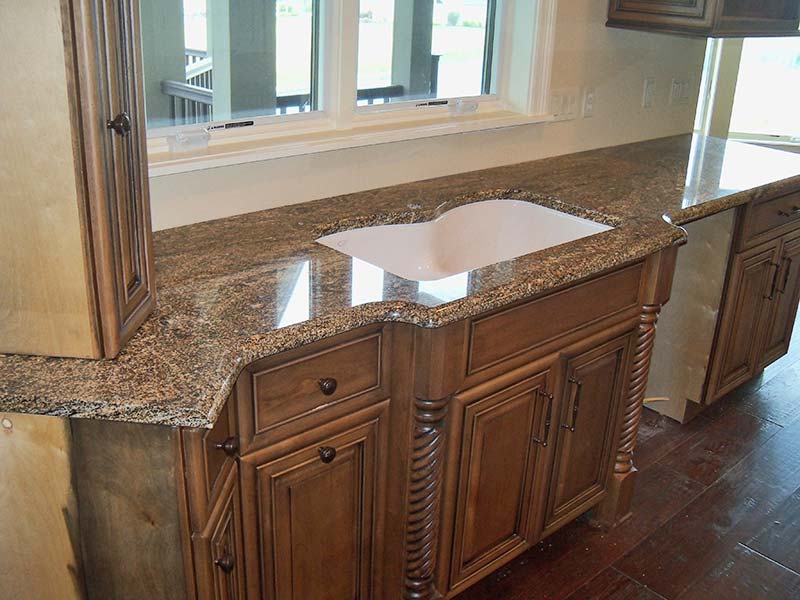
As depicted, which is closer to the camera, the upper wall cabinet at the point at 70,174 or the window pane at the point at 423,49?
the upper wall cabinet at the point at 70,174

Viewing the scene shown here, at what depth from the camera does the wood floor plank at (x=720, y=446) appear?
273cm


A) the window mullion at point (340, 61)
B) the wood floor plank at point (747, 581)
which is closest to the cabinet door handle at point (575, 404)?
the wood floor plank at point (747, 581)

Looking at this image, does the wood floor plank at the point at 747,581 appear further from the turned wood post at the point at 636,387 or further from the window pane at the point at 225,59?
the window pane at the point at 225,59

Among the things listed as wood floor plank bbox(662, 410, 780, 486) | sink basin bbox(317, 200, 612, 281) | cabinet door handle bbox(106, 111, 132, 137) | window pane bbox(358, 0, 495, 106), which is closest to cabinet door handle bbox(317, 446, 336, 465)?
sink basin bbox(317, 200, 612, 281)

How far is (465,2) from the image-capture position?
99.7 inches

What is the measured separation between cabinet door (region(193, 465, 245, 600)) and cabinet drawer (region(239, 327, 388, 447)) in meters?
0.11

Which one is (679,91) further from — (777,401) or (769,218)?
(777,401)

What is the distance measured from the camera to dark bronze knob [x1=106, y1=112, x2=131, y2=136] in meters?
1.22

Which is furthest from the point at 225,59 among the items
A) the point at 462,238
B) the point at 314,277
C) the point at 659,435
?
the point at 659,435

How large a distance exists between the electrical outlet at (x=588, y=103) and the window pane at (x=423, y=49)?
0.39 metres

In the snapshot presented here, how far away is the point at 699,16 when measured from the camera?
2.68 meters

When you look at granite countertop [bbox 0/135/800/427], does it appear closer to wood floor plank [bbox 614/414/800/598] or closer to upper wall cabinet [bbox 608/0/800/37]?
upper wall cabinet [bbox 608/0/800/37]

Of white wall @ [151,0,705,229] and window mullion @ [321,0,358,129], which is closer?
white wall @ [151,0,705,229]

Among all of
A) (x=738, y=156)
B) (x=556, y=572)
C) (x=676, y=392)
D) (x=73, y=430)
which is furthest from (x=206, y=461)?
(x=738, y=156)
